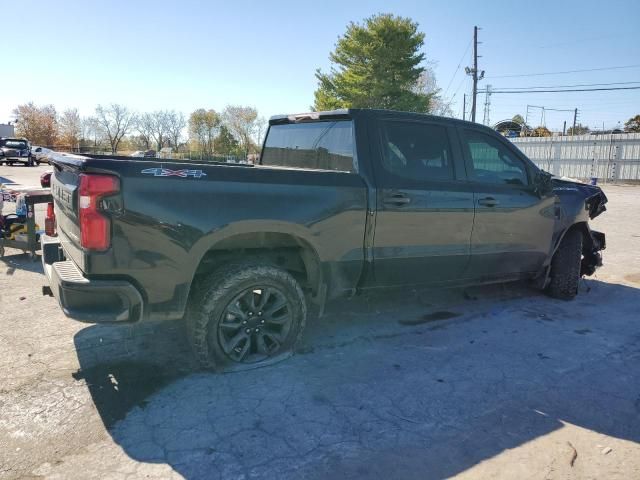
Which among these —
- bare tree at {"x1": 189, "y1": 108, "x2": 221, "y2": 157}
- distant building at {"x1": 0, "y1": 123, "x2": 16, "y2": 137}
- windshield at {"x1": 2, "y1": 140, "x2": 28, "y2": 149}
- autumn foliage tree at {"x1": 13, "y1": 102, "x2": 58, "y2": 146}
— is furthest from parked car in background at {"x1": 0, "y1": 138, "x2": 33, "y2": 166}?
autumn foliage tree at {"x1": 13, "y1": 102, "x2": 58, "y2": 146}

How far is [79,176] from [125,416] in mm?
1501

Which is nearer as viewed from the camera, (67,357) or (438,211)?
(67,357)

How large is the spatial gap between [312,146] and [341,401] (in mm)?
2366

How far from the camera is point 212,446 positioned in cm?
284

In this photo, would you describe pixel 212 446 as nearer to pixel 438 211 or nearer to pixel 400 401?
pixel 400 401

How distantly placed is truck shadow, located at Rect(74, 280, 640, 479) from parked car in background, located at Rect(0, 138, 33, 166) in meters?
36.1

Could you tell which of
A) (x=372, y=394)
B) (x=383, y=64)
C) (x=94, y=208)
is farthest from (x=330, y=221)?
(x=383, y=64)

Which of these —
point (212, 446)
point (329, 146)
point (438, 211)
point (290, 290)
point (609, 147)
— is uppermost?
point (609, 147)

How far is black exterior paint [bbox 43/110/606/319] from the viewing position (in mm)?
3189

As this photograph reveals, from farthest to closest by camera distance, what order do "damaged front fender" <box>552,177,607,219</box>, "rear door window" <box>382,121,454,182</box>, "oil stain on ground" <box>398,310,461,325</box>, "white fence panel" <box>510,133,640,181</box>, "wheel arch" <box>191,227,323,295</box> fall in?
"white fence panel" <box>510,133,640,181</box>
"damaged front fender" <box>552,177,607,219</box>
"oil stain on ground" <box>398,310,461,325</box>
"rear door window" <box>382,121,454,182</box>
"wheel arch" <box>191,227,323,295</box>

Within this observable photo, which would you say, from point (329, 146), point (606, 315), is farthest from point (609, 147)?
point (329, 146)

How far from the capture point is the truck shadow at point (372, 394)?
2799 mm

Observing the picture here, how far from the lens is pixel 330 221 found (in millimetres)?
3850

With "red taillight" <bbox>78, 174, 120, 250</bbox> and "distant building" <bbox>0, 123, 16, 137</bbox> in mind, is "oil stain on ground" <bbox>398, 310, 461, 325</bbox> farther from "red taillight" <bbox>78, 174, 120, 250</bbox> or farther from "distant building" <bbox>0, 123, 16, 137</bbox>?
"distant building" <bbox>0, 123, 16, 137</bbox>
